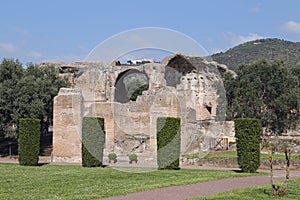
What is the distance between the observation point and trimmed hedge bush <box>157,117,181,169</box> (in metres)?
19.7

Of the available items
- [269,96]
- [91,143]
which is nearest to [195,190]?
[91,143]

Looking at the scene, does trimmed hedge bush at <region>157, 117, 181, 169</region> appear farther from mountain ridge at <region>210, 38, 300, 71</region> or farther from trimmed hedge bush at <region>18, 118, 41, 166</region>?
mountain ridge at <region>210, 38, 300, 71</region>

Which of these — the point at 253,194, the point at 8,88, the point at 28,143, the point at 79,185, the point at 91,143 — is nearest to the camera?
the point at 253,194

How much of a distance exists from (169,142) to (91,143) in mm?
3812

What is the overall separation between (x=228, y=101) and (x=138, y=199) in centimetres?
3172

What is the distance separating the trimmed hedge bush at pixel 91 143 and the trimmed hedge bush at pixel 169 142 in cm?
304

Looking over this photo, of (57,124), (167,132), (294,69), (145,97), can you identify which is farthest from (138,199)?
(294,69)

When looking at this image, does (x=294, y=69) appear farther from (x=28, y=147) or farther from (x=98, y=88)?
(x=28, y=147)

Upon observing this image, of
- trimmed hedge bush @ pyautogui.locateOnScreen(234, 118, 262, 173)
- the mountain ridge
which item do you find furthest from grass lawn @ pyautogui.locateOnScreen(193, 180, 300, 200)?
the mountain ridge

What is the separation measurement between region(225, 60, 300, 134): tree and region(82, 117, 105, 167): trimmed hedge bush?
19.9 metres

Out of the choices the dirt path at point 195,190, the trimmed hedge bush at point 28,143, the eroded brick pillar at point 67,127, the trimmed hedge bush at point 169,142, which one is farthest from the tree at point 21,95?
the dirt path at point 195,190

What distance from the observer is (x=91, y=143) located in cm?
2083

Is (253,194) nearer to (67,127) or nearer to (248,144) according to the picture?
(248,144)

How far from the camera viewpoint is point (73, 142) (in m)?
25.1
